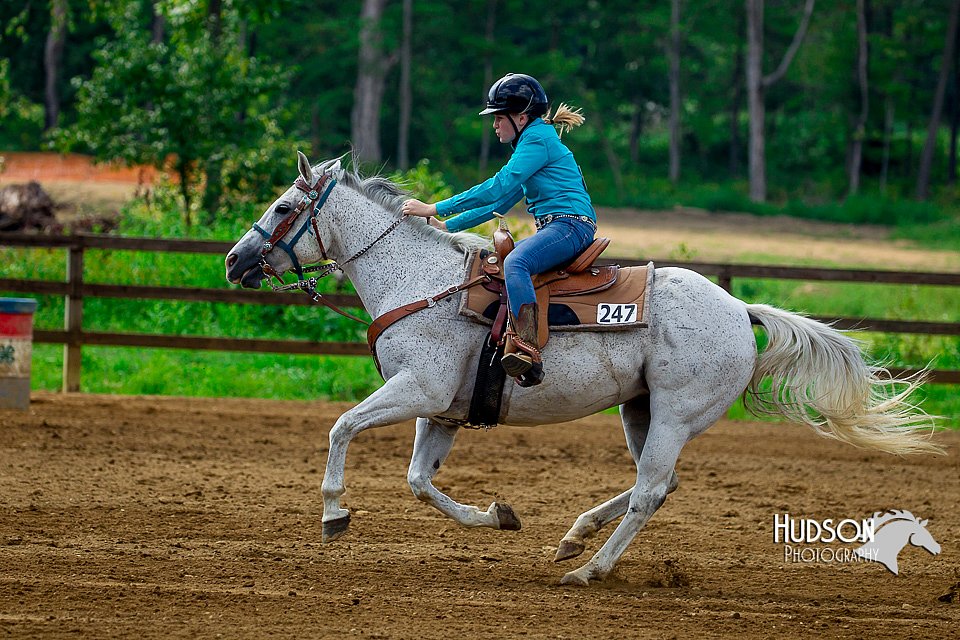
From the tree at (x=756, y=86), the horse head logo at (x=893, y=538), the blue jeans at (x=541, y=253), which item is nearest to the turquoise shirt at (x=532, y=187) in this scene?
the blue jeans at (x=541, y=253)

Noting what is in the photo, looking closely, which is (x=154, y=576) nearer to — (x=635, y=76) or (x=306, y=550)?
(x=306, y=550)

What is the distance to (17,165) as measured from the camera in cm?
2581

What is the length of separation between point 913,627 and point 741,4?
1598 inches

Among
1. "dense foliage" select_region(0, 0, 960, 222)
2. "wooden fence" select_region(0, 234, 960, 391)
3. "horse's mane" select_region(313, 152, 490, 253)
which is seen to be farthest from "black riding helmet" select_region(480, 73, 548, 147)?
"dense foliage" select_region(0, 0, 960, 222)

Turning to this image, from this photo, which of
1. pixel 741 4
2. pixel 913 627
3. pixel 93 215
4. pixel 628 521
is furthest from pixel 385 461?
pixel 741 4

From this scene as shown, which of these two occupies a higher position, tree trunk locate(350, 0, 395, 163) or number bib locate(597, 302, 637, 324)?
tree trunk locate(350, 0, 395, 163)

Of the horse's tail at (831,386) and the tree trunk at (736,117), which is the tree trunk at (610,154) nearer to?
the tree trunk at (736,117)

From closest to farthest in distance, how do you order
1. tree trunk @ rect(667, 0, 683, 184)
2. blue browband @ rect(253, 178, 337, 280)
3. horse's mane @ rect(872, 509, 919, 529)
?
blue browband @ rect(253, 178, 337, 280)
horse's mane @ rect(872, 509, 919, 529)
tree trunk @ rect(667, 0, 683, 184)

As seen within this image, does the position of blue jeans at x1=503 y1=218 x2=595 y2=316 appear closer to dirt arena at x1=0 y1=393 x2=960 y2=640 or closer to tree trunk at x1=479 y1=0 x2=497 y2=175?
dirt arena at x1=0 y1=393 x2=960 y2=640

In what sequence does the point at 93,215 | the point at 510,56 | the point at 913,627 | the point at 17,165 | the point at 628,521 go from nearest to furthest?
1. the point at 913,627
2. the point at 628,521
3. the point at 93,215
4. the point at 17,165
5. the point at 510,56

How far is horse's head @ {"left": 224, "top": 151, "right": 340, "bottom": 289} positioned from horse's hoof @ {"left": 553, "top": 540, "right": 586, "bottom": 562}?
2.04m

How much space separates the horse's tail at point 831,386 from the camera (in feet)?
19.4

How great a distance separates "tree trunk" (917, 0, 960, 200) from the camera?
35938 millimetres

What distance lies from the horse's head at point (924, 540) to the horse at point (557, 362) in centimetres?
73
